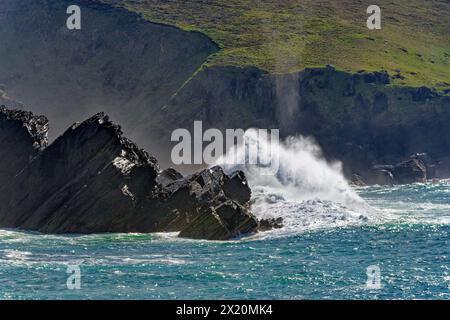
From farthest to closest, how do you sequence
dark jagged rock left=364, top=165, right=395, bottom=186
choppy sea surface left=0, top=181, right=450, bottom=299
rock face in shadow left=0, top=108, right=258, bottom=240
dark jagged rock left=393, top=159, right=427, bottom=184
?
dark jagged rock left=364, top=165, right=395, bottom=186 < dark jagged rock left=393, top=159, right=427, bottom=184 < rock face in shadow left=0, top=108, right=258, bottom=240 < choppy sea surface left=0, top=181, right=450, bottom=299

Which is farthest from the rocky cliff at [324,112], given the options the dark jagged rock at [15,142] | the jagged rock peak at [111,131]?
the jagged rock peak at [111,131]

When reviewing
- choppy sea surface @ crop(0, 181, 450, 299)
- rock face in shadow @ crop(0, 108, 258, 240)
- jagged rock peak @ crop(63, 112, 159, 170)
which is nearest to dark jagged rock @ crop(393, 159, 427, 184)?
choppy sea surface @ crop(0, 181, 450, 299)

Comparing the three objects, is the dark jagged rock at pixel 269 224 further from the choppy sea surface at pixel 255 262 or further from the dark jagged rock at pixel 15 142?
the dark jagged rock at pixel 15 142

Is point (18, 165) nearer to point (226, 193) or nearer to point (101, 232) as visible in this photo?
point (101, 232)

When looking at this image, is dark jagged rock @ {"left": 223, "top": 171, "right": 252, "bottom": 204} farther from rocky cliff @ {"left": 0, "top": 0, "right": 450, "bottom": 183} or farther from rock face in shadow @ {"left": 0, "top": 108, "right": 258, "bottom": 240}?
rocky cliff @ {"left": 0, "top": 0, "right": 450, "bottom": 183}

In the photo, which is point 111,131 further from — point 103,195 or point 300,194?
point 300,194

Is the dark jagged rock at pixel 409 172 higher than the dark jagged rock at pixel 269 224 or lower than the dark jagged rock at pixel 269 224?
higher

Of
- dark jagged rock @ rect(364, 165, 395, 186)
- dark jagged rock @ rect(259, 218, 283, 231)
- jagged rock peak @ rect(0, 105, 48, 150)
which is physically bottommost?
dark jagged rock @ rect(259, 218, 283, 231)
